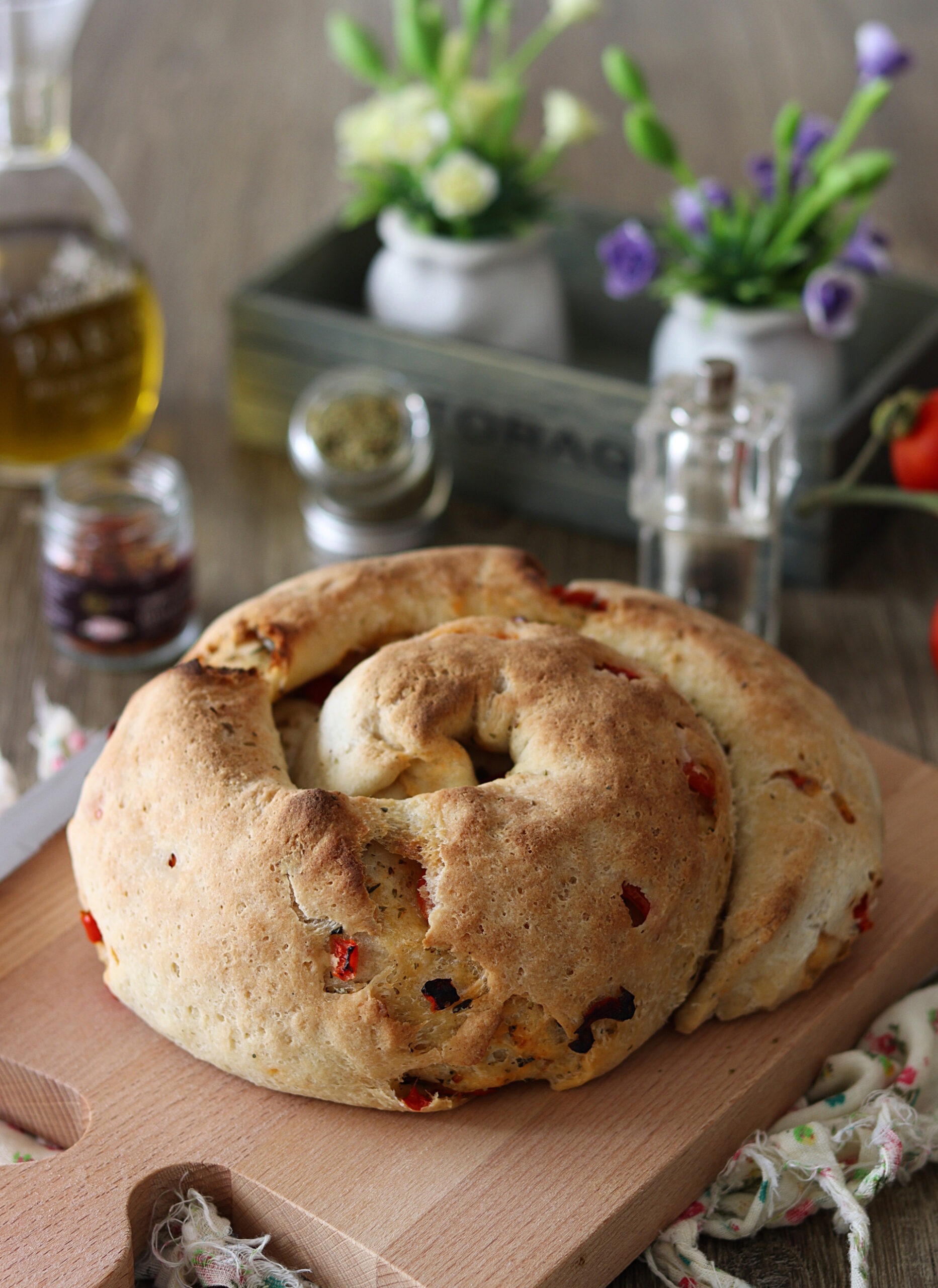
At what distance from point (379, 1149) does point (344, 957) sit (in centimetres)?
16

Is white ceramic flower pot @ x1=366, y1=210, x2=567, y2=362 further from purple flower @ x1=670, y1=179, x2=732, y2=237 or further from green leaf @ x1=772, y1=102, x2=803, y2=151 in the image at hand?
green leaf @ x1=772, y1=102, x2=803, y2=151

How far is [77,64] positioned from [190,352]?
1.20 meters

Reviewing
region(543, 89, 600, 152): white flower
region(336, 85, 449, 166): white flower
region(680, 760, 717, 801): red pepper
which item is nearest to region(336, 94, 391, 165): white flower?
region(336, 85, 449, 166): white flower

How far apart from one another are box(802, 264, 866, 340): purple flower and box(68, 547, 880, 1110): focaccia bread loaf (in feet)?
2.36

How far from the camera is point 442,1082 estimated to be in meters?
1.17

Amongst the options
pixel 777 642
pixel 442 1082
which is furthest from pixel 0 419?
pixel 442 1082

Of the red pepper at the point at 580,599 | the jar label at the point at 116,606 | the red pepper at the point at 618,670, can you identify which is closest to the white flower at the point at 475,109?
the jar label at the point at 116,606

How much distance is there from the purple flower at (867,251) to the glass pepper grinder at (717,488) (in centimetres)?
31

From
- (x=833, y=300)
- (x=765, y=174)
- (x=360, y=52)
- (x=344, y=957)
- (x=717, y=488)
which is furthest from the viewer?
(x=360, y=52)

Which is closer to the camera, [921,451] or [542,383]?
[921,451]

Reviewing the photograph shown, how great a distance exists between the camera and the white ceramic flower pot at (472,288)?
7.14ft

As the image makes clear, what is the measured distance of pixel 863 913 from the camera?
1.29m

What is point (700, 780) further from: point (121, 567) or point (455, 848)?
point (121, 567)

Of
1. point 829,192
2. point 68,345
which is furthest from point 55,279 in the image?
point 829,192
